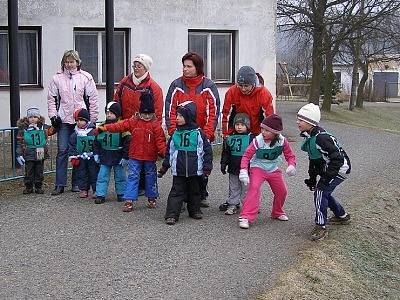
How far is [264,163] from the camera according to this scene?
28.3 feet

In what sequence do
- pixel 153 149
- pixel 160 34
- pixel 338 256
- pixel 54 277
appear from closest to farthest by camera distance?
pixel 54 277
pixel 338 256
pixel 153 149
pixel 160 34

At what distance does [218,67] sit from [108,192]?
29.5ft

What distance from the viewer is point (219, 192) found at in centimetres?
1061

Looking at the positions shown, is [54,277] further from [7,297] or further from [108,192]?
[108,192]

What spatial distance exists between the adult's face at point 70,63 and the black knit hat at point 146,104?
1.38 m

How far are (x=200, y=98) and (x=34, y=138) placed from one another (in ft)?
8.11

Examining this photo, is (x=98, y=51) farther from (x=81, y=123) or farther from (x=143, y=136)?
(x=143, y=136)

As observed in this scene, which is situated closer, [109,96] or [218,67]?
[109,96]

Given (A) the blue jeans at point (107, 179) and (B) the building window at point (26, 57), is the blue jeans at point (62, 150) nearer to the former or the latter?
(A) the blue jeans at point (107, 179)

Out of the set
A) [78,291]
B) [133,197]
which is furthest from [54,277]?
[133,197]

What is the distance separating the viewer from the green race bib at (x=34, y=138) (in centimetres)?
965

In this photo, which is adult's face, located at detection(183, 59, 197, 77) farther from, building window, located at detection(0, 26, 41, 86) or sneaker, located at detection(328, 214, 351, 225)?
building window, located at detection(0, 26, 41, 86)

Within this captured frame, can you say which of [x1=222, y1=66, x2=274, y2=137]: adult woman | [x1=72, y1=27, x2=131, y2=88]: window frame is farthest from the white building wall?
[x1=222, y1=66, x2=274, y2=137]: adult woman

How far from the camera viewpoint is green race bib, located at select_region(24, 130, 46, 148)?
9648 millimetres
